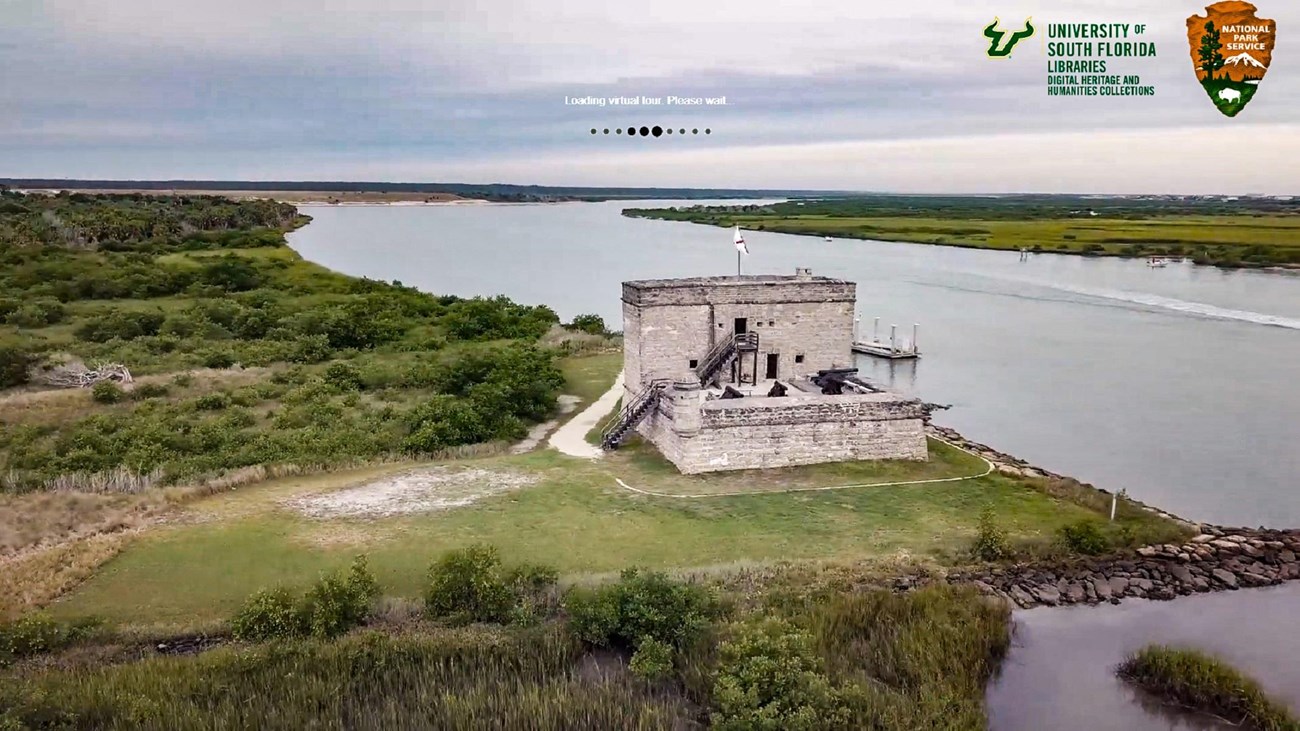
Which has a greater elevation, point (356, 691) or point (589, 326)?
point (589, 326)

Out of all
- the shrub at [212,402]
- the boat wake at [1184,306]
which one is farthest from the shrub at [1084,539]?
the boat wake at [1184,306]

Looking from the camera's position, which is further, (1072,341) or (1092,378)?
(1072,341)

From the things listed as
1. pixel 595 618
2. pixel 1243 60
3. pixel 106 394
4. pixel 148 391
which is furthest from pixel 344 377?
pixel 1243 60

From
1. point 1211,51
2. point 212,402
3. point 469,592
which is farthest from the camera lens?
point 212,402

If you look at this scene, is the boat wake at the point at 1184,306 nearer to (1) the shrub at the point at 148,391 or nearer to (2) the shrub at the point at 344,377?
(2) the shrub at the point at 344,377

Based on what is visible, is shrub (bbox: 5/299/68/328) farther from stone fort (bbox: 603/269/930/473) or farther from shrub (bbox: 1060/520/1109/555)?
shrub (bbox: 1060/520/1109/555)

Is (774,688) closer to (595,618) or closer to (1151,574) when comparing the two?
(595,618)
